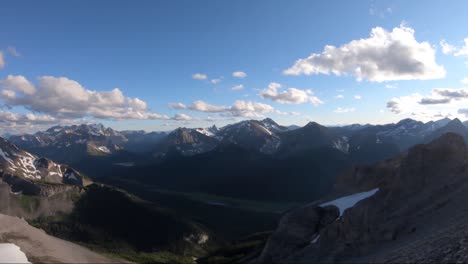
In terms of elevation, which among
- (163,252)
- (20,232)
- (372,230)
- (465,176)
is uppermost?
(465,176)

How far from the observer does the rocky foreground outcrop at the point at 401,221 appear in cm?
3736

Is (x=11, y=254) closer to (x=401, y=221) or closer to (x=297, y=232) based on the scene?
(x=297, y=232)

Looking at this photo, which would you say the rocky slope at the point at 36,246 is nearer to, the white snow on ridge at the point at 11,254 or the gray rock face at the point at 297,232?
the white snow on ridge at the point at 11,254

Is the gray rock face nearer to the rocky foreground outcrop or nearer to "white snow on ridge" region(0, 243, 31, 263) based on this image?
the rocky foreground outcrop

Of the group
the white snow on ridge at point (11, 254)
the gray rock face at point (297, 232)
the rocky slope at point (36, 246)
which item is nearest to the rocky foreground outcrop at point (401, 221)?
the gray rock face at point (297, 232)

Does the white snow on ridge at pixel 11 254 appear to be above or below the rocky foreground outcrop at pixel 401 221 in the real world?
below

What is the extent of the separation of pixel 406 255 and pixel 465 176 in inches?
1018

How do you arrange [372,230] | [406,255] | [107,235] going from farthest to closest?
1. [107,235]
2. [372,230]
3. [406,255]

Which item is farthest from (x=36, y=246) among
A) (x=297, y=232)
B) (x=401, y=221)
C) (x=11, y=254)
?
(x=401, y=221)

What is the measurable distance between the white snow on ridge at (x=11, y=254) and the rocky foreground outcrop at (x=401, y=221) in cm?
4620

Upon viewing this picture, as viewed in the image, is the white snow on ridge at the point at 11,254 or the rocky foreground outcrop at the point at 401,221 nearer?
the rocky foreground outcrop at the point at 401,221

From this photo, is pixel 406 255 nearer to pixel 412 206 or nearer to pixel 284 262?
pixel 412 206

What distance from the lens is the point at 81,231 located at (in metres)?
193

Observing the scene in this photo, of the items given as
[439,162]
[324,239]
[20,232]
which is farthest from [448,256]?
[20,232]
